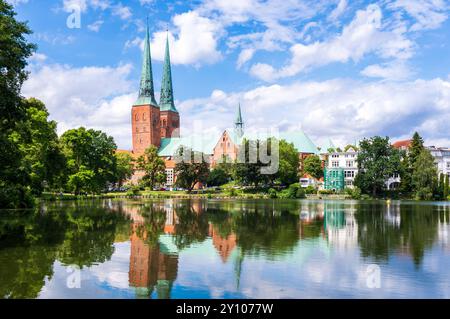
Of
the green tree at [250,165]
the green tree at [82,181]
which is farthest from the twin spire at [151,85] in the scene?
the green tree at [82,181]

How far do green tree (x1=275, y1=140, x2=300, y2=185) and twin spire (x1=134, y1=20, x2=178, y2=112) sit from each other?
50.0 m

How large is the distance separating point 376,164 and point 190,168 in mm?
35507

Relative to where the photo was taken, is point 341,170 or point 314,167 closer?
point 341,170

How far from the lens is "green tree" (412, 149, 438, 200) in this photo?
7881cm

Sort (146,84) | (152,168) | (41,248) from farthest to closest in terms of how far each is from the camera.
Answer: (146,84) → (152,168) → (41,248)

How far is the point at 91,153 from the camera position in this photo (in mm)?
71250

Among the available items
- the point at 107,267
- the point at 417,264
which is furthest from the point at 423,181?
the point at 107,267

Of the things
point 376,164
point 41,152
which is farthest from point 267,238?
point 376,164

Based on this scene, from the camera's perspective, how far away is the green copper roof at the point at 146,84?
129788mm

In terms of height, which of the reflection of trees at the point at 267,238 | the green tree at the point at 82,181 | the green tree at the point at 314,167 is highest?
the green tree at the point at 314,167

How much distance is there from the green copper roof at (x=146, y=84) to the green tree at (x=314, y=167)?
53372mm

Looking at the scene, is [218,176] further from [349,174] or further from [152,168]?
[349,174]

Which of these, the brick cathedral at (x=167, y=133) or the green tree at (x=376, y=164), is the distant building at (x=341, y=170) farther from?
the brick cathedral at (x=167, y=133)
